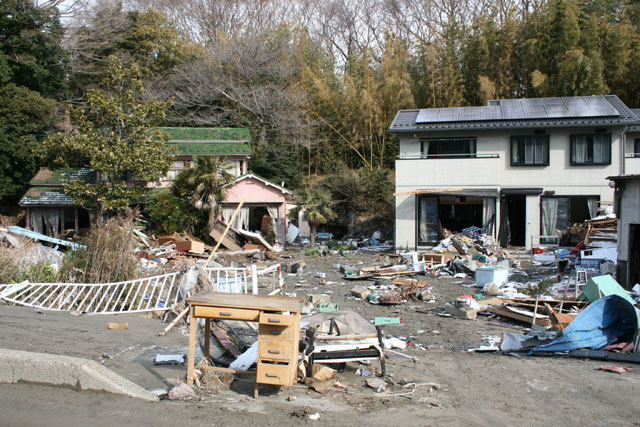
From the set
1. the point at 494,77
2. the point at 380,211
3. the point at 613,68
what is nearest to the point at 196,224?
the point at 380,211

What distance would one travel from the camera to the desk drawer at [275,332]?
5246mm

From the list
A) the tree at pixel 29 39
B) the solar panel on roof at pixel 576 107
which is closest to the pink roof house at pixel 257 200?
the tree at pixel 29 39

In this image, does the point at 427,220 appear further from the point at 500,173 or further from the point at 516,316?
the point at 516,316

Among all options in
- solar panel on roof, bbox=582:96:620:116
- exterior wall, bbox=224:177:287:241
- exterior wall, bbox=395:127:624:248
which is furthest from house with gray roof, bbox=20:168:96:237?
solar panel on roof, bbox=582:96:620:116

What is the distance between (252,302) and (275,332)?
1.30ft

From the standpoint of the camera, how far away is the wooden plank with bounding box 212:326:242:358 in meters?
6.60

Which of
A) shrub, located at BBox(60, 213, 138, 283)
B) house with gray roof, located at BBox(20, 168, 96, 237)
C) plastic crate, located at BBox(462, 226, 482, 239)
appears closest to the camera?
shrub, located at BBox(60, 213, 138, 283)

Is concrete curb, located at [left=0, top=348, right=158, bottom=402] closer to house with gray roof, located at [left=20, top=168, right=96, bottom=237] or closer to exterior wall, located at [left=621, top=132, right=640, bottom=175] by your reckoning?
house with gray roof, located at [left=20, top=168, right=96, bottom=237]

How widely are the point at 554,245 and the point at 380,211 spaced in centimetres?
861

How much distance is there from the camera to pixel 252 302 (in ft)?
17.7

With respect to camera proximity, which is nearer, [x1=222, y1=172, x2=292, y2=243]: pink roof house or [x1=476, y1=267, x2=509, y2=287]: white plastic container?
[x1=476, y1=267, x2=509, y2=287]: white plastic container

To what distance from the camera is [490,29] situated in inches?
1014

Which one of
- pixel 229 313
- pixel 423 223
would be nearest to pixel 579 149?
pixel 423 223

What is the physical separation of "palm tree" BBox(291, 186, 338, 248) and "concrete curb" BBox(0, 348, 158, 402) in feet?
54.6
